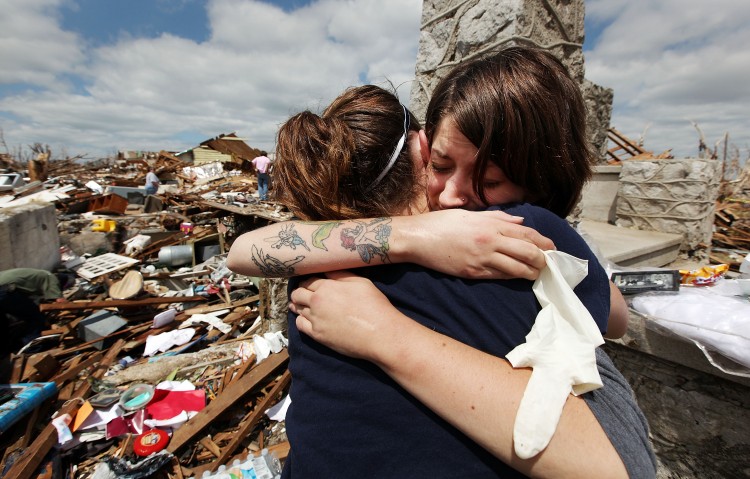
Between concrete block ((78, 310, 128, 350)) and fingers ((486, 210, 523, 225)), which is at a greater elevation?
fingers ((486, 210, 523, 225))

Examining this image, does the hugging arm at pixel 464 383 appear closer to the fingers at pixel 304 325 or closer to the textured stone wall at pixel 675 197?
the fingers at pixel 304 325

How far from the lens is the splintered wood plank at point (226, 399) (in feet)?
12.0

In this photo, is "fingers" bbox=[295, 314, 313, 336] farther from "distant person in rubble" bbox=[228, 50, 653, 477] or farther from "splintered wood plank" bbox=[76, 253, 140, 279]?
"splintered wood plank" bbox=[76, 253, 140, 279]

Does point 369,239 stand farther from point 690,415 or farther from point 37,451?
point 37,451

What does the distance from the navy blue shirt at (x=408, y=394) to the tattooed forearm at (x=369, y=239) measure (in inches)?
3.2

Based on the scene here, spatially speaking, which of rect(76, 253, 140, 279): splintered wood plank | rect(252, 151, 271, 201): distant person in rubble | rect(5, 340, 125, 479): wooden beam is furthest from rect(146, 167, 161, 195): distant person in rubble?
rect(5, 340, 125, 479): wooden beam

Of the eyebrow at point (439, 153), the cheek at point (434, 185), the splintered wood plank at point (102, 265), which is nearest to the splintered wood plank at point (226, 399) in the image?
the cheek at point (434, 185)

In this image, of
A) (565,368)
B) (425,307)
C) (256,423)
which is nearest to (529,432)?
(565,368)

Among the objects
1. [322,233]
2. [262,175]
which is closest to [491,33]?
[322,233]

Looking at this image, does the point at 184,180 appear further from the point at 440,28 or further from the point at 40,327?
the point at 440,28

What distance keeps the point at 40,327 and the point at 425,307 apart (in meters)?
7.88

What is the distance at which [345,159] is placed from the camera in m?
1.09

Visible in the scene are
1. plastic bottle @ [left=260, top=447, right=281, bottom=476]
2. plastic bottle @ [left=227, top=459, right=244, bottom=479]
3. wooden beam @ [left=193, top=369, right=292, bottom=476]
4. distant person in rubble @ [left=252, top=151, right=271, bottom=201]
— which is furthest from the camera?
distant person in rubble @ [left=252, top=151, right=271, bottom=201]

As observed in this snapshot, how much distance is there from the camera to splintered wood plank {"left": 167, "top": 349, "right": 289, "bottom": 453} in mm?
3662
